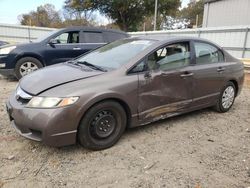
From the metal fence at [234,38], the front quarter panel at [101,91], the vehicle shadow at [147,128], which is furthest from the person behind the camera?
the metal fence at [234,38]

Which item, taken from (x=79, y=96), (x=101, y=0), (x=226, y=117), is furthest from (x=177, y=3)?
(x=79, y=96)

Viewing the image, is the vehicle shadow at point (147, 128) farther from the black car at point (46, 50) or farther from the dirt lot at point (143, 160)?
the black car at point (46, 50)

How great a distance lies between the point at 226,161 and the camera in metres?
3.45

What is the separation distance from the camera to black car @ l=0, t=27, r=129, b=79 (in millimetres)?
7473

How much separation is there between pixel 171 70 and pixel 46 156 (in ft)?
7.27

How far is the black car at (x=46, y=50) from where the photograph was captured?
7473 mm

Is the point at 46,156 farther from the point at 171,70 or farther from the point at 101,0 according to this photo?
the point at 101,0

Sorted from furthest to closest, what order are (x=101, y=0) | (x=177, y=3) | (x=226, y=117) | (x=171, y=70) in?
1. (x=177, y=3)
2. (x=101, y=0)
3. (x=226, y=117)
4. (x=171, y=70)

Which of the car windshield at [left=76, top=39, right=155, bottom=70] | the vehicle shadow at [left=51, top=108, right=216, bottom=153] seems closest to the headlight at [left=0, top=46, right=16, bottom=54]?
the car windshield at [left=76, top=39, right=155, bottom=70]

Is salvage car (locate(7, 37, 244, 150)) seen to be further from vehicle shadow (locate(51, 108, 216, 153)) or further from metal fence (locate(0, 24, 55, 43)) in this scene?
metal fence (locate(0, 24, 55, 43))

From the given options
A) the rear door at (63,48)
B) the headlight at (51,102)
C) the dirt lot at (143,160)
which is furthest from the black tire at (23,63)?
the headlight at (51,102)

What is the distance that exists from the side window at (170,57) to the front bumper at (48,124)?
147cm

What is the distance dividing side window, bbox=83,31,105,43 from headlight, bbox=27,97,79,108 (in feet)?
17.8

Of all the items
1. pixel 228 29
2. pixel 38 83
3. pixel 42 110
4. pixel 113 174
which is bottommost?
pixel 113 174
